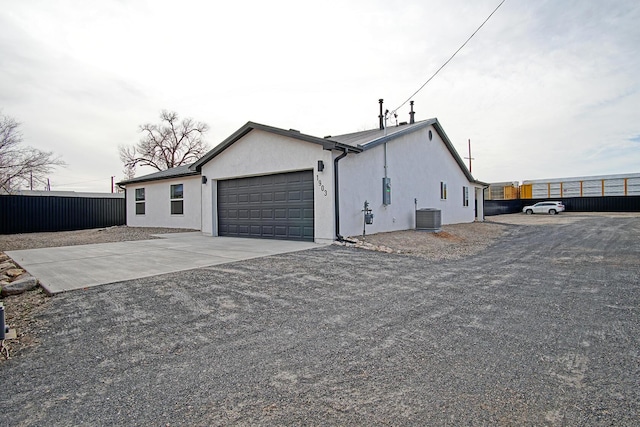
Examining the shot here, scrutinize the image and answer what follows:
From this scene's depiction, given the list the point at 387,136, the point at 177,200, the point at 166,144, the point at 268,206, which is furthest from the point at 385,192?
the point at 166,144

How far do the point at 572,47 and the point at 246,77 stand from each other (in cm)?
976

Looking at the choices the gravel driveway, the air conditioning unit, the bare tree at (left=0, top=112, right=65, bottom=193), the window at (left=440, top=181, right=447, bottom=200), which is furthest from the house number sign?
the bare tree at (left=0, top=112, right=65, bottom=193)

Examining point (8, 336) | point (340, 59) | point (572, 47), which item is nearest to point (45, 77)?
point (340, 59)

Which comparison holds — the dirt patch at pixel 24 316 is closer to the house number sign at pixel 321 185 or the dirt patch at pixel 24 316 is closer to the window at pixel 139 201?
the house number sign at pixel 321 185

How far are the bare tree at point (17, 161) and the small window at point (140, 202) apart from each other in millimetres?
11510

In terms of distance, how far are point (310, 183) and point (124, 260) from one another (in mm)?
5147

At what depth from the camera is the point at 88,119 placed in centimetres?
1538

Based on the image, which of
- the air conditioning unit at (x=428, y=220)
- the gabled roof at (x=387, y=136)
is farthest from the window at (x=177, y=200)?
the air conditioning unit at (x=428, y=220)

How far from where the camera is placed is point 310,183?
10.0m

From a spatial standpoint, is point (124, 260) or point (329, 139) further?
point (329, 139)

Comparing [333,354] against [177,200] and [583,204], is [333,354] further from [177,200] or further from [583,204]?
[583,204]

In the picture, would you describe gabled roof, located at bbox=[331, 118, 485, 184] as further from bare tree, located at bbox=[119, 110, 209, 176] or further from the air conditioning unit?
bare tree, located at bbox=[119, 110, 209, 176]

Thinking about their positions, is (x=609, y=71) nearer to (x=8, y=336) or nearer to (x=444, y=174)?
(x=444, y=174)

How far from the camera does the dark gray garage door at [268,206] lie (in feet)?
33.5
